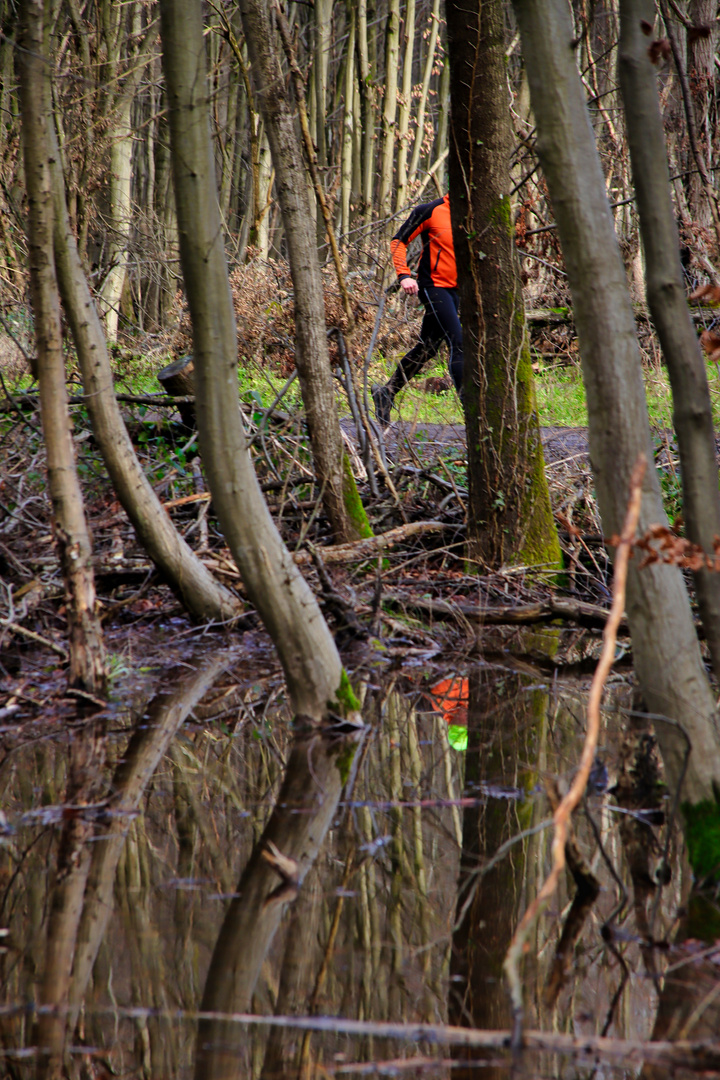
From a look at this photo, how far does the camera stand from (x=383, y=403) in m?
8.01

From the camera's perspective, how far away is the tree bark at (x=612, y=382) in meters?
2.74

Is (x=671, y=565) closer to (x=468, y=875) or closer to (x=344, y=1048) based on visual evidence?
(x=468, y=875)

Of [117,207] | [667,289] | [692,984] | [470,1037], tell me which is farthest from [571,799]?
[117,207]

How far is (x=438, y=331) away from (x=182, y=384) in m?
2.32

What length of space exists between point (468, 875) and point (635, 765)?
88 cm

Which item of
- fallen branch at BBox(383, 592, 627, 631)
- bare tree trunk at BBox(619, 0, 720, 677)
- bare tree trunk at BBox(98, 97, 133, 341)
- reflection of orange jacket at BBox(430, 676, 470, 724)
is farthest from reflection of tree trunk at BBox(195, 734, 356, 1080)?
bare tree trunk at BBox(98, 97, 133, 341)

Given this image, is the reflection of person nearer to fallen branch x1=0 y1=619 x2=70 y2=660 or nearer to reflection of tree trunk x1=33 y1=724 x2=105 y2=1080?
fallen branch x1=0 y1=619 x2=70 y2=660

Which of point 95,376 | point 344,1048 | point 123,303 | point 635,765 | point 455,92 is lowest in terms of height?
point 344,1048

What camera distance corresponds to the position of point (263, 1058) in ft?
7.26

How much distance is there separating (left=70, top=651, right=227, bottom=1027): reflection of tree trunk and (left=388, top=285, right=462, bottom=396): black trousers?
3.10 meters

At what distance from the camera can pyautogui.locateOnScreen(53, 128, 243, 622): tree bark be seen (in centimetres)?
536

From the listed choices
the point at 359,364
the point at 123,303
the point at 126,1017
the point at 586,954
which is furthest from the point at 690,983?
the point at 123,303

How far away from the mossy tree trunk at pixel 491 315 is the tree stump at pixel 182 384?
286 cm

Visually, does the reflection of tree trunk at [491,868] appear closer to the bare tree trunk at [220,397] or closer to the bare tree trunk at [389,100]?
the bare tree trunk at [220,397]
